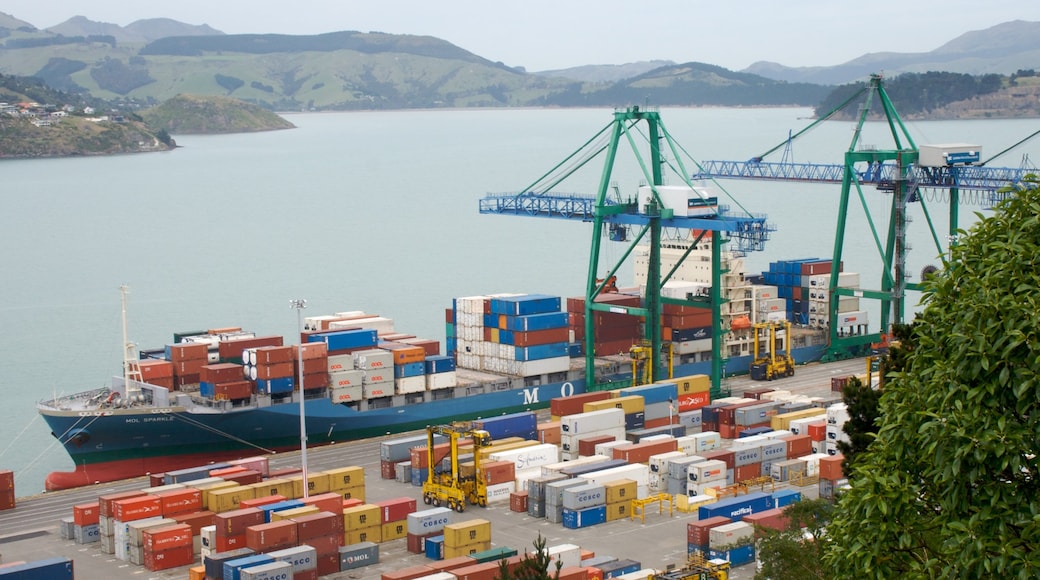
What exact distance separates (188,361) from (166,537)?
14830 mm

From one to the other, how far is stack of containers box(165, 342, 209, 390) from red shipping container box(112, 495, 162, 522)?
12.6m

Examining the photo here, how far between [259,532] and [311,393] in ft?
46.5

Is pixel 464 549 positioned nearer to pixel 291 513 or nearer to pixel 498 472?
pixel 291 513

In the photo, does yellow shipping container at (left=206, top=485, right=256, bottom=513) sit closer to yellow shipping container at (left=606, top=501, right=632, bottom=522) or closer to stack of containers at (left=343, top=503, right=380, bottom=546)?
stack of containers at (left=343, top=503, right=380, bottom=546)

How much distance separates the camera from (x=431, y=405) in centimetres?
4628

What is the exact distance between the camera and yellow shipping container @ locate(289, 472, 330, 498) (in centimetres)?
3475

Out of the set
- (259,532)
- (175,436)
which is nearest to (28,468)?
(175,436)

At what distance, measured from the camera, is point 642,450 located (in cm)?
3828

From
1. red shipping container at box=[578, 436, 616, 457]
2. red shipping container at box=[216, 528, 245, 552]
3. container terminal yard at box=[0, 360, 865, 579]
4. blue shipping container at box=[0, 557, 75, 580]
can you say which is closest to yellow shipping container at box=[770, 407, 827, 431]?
container terminal yard at box=[0, 360, 865, 579]

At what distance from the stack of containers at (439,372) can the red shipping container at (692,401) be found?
26.2 feet

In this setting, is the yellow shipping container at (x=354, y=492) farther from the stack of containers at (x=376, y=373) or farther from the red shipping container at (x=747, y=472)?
the red shipping container at (x=747, y=472)

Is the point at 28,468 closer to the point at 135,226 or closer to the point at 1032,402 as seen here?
the point at 1032,402

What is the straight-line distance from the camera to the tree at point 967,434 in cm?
1007

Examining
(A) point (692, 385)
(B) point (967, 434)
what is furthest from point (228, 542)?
(B) point (967, 434)
